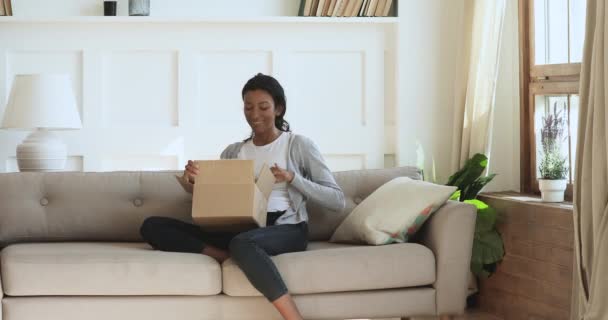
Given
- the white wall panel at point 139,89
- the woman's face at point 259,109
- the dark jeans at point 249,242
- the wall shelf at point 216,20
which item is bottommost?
the dark jeans at point 249,242

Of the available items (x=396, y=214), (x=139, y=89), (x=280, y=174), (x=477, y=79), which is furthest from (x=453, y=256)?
(x=139, y=89)

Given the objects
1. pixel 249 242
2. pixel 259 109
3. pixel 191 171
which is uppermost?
pixel 259 109

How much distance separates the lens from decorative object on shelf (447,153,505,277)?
3.95 m

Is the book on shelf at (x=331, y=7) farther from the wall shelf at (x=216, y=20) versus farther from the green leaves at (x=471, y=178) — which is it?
the green leaves at (x=471, y=178)

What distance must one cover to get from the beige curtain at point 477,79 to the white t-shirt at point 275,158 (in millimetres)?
Result: 1158

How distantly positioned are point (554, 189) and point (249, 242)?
139 cm

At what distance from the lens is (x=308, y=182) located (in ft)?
11.1

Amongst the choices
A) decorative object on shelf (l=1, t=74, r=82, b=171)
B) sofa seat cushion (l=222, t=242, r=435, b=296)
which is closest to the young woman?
sofa seat cushion (l=222, t=242, r=435, b=296)

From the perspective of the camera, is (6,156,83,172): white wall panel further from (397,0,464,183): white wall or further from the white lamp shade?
(397,0,464,183): white wall

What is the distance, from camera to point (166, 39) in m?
4.58

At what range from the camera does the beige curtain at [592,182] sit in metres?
2.96

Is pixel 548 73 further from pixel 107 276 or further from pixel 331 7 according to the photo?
pixel 107 276

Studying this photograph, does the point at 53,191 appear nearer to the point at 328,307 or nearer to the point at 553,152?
the point at 328,307

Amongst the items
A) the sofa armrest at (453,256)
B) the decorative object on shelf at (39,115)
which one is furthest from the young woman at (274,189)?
the decorative object on shelf at (39,115)
